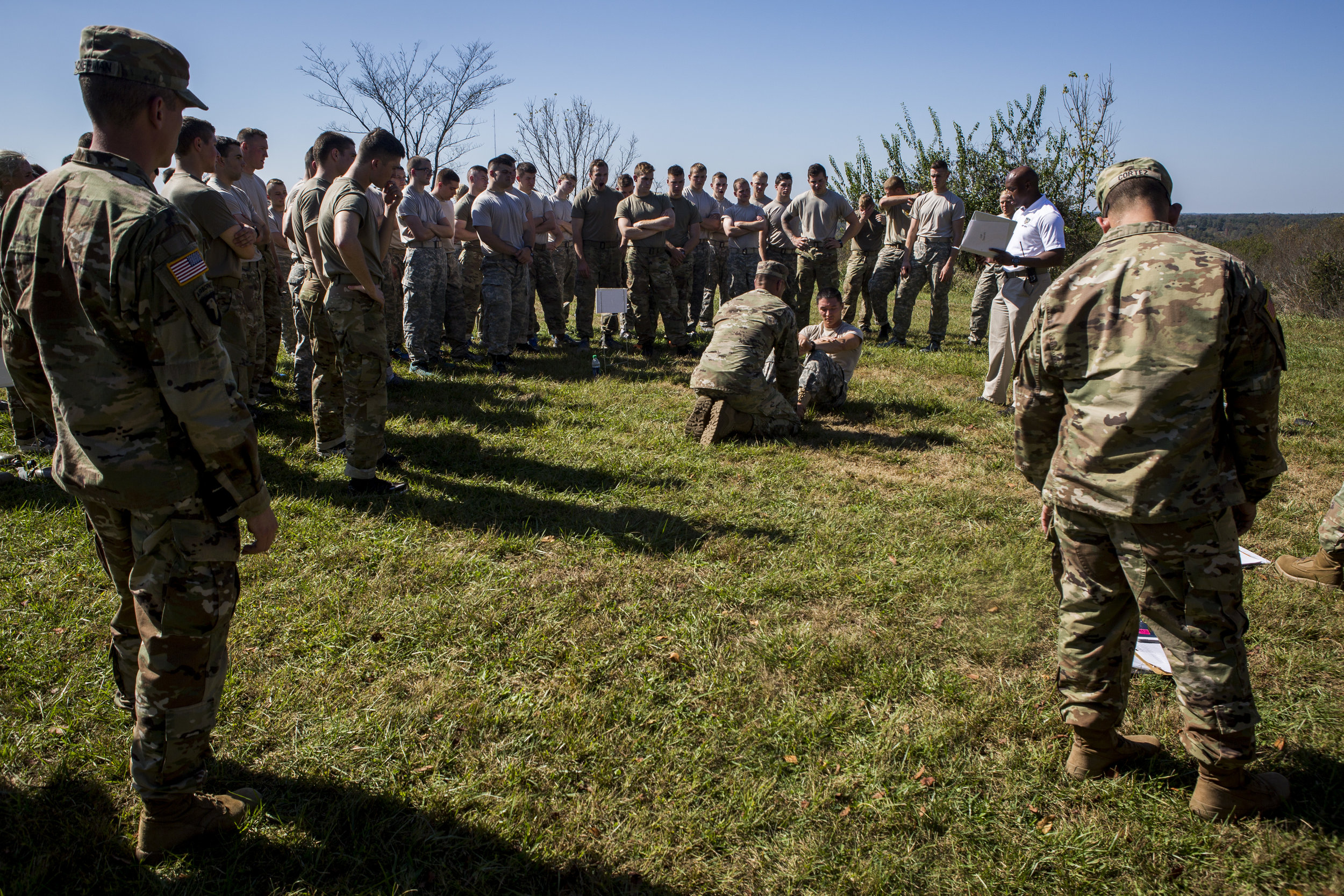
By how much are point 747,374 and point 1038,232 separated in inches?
125

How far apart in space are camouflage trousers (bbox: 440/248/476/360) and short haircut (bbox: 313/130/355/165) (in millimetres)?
4623

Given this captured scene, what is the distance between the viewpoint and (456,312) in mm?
10273

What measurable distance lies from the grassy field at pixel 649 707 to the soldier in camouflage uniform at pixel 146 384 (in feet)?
2.05

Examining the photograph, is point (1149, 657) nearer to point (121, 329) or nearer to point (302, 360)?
point (121, 329)

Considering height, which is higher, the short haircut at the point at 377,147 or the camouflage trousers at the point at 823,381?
the short haircut at the point at 377,147

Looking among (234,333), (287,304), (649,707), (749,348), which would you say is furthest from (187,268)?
(287,304)

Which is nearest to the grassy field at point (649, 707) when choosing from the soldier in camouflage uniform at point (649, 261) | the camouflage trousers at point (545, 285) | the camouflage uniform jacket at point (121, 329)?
the camouflage uniform jacket at point (121, 329)

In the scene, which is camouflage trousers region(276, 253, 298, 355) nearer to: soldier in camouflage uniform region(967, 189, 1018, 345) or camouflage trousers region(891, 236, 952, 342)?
soldier in camouflage uniform region(967, 189, 1018, 345)

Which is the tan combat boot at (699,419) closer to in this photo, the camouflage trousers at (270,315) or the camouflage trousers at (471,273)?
the camouflage trousers at (270,315)

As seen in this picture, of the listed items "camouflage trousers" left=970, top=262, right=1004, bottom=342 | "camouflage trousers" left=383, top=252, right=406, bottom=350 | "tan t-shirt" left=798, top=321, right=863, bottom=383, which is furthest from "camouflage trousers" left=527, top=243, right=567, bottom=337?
"camouflage trousers" left=970, top=262, right=1004, bottom=342

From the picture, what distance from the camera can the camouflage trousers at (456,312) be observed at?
1016 centimetres

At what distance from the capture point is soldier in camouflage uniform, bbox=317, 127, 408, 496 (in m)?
4.92

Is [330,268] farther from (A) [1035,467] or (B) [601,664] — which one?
(A) [1035,467]

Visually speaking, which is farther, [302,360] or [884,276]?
[884,276]
